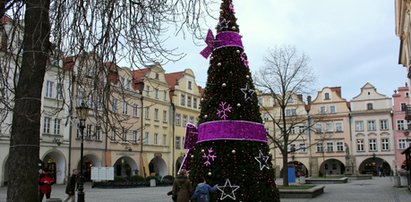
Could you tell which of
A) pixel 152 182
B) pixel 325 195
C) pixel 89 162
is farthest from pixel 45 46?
pixel 89 162

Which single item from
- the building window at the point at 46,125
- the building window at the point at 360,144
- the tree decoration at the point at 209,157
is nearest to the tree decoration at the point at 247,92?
the tree decoration at the point at 209,157

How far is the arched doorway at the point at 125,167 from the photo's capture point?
40.8 metres

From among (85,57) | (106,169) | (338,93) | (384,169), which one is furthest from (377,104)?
(85,57)

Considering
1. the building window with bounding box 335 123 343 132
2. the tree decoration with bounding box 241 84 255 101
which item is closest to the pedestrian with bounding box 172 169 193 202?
the tree decoration with bounding box 241 84 255 101

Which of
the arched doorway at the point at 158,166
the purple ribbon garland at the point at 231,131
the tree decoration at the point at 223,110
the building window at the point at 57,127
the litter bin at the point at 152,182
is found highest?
the building window at the point at 57,127

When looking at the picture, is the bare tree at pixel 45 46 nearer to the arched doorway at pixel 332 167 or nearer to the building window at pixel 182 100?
the building window at pixel 182 100

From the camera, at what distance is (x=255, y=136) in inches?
423

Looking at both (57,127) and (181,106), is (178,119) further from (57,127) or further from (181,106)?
(57,127)

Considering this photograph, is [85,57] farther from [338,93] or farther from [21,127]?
[338,93]

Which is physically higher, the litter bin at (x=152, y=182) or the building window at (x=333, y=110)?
the building window at (x=333, y=110)

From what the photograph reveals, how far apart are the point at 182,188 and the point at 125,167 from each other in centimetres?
3340

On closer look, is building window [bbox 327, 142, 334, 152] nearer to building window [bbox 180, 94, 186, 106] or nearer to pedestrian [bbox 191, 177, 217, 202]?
building window [bbox 180, 94, 186, 106]

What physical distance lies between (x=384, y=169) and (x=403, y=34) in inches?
1240

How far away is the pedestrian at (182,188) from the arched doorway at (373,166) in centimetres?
5128
